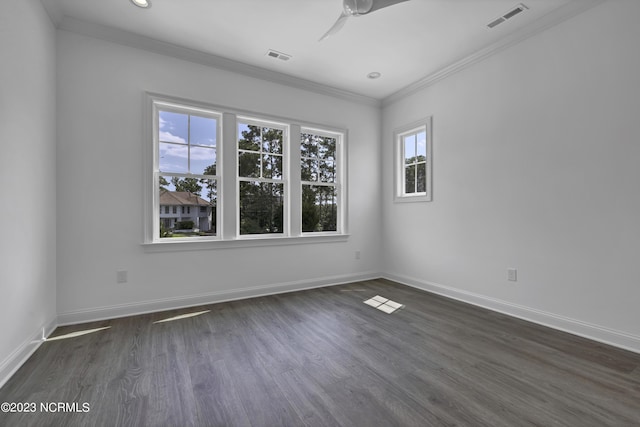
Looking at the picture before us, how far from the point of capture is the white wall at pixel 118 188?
9.31 ft

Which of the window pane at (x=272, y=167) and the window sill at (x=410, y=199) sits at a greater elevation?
the window pane at (x=272, y=167)

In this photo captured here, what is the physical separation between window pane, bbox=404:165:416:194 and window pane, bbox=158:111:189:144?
3.18 m

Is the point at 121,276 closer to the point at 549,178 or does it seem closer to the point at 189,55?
the point at 189,55

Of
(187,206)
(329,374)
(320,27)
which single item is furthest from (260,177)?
(329,374)

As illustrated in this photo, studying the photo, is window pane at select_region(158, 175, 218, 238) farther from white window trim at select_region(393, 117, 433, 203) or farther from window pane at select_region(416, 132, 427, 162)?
window pane at select_region(416, 132, 427, 162)

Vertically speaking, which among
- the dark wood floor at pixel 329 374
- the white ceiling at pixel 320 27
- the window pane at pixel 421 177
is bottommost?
the dark wood floor at pixel 329 374

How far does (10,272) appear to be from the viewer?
1982 millimetres

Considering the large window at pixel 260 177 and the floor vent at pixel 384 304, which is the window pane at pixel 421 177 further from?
the large window at pixel 260 177

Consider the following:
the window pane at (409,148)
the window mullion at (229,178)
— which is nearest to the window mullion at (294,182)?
the window mullion at (229,178)

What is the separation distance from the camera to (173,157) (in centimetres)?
339

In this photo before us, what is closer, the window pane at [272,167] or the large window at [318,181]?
the window pane at [272,167]

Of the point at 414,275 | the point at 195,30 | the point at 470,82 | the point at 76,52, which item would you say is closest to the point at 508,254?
the point at 414,275

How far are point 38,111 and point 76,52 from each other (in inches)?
34.5

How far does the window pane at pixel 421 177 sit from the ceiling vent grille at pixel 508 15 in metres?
1.77
